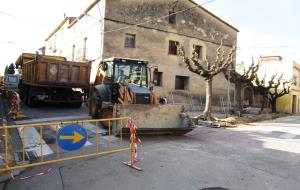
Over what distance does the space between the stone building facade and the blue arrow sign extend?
489 inches

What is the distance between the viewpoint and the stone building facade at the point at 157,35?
18444mm

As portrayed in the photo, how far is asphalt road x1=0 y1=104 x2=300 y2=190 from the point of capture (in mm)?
5215

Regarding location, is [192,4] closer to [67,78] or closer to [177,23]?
[177,23]

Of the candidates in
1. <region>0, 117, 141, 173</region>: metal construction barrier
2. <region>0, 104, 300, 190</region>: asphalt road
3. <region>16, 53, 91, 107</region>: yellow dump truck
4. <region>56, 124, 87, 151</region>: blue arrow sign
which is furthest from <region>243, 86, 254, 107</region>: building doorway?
<region>56, 124, 87, 151</region>: blue arrow sign

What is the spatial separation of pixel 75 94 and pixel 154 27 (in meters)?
7.78

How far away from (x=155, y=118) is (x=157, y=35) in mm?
12132

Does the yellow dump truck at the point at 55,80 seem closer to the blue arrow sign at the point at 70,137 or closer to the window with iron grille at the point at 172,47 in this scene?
the window with iron grille at the point at 172,47

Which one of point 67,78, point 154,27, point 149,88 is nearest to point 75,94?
point 67,78

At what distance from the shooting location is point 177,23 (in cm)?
2153

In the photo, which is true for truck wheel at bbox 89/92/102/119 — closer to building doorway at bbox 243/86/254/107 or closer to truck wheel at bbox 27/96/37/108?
truck wheel at bbox 27/96/37/108

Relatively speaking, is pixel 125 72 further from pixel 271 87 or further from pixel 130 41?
pixel 271 87

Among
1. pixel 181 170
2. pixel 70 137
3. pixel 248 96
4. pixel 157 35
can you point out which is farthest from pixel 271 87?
pixel 70 137

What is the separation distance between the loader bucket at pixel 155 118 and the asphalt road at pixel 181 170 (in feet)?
2.10

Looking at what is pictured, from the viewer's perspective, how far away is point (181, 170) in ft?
19.9
